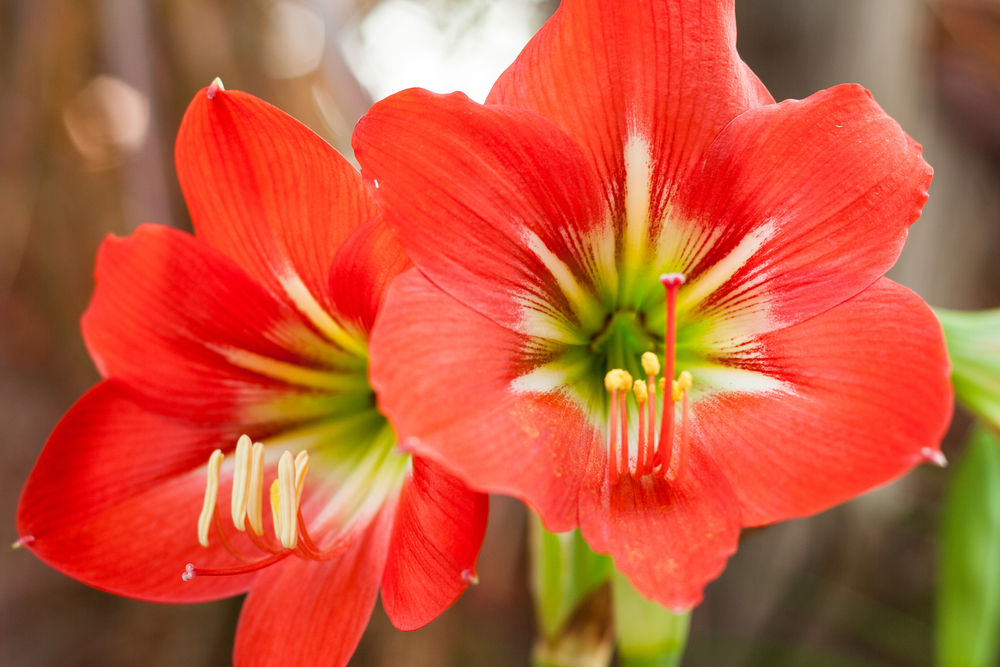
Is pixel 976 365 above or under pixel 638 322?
under

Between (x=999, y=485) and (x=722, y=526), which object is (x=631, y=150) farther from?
(x=999, y=485)

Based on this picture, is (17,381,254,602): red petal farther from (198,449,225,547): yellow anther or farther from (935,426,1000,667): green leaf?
(935,426,1000,667): green leaf

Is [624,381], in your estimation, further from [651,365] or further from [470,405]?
[470,405]

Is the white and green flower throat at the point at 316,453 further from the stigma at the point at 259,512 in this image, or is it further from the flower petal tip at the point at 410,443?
the flower petal tip at the point at 410,443

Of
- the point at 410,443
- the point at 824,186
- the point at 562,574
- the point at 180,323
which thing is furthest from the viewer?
the point at 562,574

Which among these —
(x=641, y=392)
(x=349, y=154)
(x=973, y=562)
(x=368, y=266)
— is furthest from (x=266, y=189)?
(x=349, y=154)

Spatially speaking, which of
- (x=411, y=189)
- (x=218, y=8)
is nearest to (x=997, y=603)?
(x=411, y=189)

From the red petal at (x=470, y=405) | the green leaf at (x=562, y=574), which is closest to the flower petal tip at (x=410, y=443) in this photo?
the red petal at (x=470, y=405)
